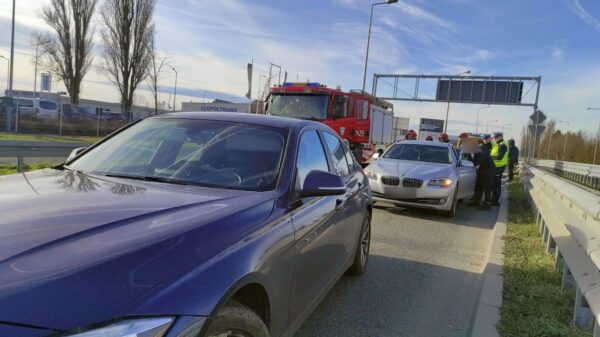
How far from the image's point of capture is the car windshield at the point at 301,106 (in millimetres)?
14914

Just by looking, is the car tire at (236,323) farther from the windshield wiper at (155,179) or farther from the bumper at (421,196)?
the bumper at (421,196)

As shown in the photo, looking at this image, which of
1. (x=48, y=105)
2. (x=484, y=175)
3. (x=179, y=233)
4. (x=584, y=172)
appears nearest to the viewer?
(x=179, y=233)

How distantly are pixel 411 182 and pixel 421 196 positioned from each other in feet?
1.07

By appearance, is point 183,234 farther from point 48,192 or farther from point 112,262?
point 48,192

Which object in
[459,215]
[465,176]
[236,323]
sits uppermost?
[465,176]

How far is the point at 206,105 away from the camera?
1812 inches

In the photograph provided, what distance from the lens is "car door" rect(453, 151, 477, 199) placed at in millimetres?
10312

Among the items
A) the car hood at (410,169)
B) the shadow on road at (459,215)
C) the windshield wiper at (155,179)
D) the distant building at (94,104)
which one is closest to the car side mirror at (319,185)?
the windshield wiper at (155,179)

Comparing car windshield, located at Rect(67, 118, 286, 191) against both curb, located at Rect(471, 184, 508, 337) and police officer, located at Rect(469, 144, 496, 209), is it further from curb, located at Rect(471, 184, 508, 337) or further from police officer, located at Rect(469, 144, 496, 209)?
police officer, located at Rect(469, 144, 496, 209)

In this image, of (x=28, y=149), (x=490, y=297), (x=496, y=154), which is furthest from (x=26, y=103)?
(x=490, y=297)

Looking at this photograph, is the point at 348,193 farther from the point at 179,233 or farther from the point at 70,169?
the point at 179,233

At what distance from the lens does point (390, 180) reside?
9.53 m

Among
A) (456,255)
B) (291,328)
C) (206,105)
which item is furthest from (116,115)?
(291,328)

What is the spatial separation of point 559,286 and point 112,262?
460cm
